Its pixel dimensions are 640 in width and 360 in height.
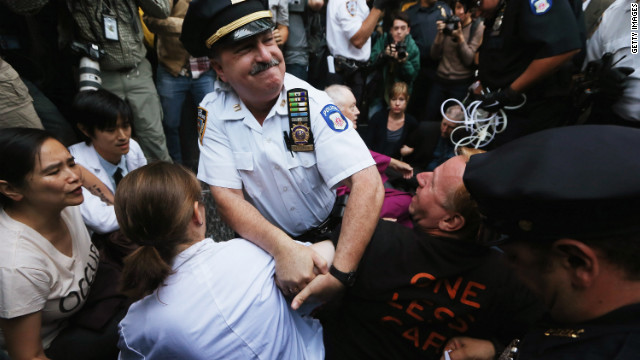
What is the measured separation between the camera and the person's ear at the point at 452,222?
1298 millimetres

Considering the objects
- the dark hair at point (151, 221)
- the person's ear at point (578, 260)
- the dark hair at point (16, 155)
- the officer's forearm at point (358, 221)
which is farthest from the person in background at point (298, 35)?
the person's ear at point (578, 260)

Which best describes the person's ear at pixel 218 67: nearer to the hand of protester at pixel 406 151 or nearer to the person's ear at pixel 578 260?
the person's ear at pixel 578 260

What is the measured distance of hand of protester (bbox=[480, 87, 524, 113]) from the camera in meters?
2.17

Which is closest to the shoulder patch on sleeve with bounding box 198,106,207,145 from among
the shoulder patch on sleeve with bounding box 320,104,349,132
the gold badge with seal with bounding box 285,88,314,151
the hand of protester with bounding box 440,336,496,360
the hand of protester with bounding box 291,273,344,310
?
the gold badge with seal with bounding box 285,88,314,151

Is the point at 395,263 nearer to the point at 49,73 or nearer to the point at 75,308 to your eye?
the point at 75,308

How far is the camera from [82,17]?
8.48 ft

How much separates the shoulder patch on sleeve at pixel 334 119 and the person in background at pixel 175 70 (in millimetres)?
2387


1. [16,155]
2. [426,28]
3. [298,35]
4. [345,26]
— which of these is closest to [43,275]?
[16,155]

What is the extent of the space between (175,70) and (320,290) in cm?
301

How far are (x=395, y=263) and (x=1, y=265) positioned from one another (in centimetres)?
156

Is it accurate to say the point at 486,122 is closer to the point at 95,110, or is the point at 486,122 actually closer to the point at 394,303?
the point at 394,303

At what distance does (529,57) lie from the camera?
208 cm

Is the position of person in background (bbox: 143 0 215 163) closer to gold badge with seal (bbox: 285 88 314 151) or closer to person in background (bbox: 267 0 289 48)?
person in background (bbox: 267 0 289 48)

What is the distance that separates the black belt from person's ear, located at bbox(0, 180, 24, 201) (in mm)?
1258
